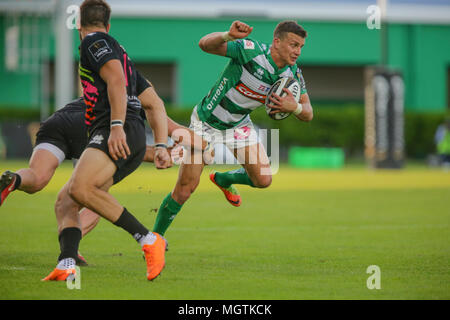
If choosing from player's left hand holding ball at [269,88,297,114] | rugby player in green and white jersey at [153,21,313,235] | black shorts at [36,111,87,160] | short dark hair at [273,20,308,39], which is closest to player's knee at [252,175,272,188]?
rugby player in green and white jersey at [153,21,313,235]

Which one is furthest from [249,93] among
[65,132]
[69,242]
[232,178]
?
[69,242]

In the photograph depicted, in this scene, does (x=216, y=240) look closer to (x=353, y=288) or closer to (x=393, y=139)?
(x=353, y=288)

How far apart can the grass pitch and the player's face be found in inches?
80.5

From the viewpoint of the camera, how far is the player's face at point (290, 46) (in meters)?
7.80

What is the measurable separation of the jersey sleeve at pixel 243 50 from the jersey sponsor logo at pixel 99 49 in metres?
2.08

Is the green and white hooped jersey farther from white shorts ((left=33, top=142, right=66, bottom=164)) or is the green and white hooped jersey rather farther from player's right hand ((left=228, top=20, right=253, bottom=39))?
white shorts ((left=33, top=142, right=66, bottom=164))

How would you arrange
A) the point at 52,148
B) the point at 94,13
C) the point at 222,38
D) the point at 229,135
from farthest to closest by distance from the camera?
1. the point at 229,135
2. the point at 222,38
3. the point at 52,148
4. the point at 94,13

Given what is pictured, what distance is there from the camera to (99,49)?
236 inches

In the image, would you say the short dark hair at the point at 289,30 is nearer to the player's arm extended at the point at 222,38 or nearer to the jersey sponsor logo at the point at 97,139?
the player's arm extended at the point at 222,38

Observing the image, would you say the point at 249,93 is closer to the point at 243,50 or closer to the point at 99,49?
the point at 243,50

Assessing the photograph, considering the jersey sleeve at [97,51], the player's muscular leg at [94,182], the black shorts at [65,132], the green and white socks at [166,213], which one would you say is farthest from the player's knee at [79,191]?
the green and white socks at [166,213]

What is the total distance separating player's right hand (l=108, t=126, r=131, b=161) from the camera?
19.4 feet

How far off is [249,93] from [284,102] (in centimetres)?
64

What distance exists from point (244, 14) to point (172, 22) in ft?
12.1
